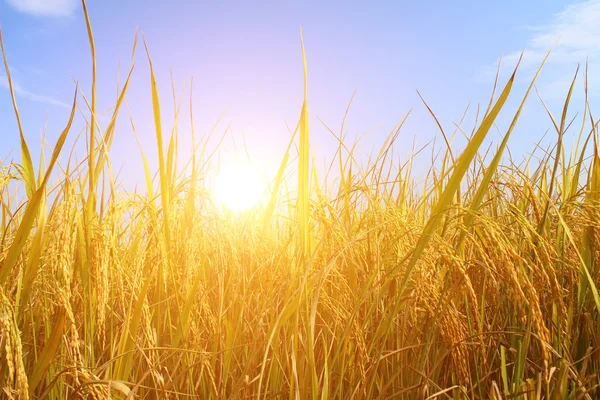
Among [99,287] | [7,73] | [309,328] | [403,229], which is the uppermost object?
[7,73]

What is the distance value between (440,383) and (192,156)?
1.20 m

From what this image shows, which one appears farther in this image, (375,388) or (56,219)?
(375,388)

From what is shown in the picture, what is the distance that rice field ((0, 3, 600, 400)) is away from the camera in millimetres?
1137

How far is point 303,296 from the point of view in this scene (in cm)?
131

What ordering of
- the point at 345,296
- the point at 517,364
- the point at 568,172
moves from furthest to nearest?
the point at 568,172 < the point at 345,296 < the point at 517,364

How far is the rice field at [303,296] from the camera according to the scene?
1.14 meters

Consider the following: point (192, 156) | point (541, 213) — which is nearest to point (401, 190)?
point (541, 213)

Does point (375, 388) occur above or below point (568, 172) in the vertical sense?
below

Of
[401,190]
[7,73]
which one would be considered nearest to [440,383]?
[401,190]

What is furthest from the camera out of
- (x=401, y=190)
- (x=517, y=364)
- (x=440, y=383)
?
(x=401, y=190)

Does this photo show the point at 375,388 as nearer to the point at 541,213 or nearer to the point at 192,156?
the point at 541,213

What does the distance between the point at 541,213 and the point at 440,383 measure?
2.24ft

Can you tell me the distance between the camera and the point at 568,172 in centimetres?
227

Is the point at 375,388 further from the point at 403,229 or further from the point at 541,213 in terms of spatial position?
the point at 541,213
